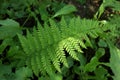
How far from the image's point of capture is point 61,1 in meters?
2.35

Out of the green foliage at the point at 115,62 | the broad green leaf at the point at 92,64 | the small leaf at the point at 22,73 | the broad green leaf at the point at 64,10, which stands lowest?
the broad green leaf at the point at 92,64

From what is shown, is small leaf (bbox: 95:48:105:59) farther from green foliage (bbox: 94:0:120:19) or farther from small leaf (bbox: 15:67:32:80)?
small leaf (bbox: 15:67:32:80)

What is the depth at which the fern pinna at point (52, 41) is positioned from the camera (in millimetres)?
1618

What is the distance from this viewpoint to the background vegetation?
163 centimetres

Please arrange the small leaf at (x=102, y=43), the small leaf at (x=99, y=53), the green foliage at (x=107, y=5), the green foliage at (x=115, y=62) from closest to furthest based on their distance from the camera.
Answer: the green foliage at (x=115, y=62) < the small leaf at (x=99, y=53) < the small leaf at (x=102, y=43) < the green foliage at (x=107, y=5)

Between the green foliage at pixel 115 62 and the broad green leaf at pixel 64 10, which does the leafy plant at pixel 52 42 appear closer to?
the green foliage at pixel 115 62

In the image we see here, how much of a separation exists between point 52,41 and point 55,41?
0.02m

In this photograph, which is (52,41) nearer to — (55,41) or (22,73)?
(55,41)

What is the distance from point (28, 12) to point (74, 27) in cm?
61

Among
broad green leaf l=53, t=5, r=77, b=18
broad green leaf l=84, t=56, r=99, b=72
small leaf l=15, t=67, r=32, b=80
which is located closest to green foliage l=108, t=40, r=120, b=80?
broad green leaf l=84, t=56, r=99, b=72

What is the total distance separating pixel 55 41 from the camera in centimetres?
165

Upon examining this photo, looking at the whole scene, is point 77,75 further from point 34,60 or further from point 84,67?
point 34,60

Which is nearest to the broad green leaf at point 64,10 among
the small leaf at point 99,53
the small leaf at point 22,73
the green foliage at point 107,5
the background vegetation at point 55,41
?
the background vegetation at point 55,41

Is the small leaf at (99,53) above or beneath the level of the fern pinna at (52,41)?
beneath
